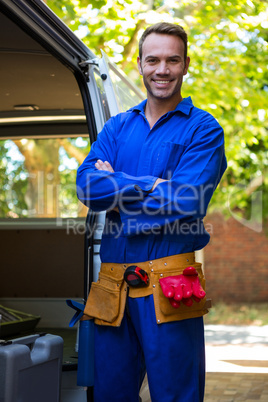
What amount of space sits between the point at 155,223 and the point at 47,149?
148 inches

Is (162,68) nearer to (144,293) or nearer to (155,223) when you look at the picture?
(155,223)

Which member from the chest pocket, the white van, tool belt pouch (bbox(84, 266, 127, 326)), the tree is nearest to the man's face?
the chest pocket

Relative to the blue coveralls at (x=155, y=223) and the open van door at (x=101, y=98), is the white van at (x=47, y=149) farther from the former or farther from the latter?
the blue coveralls at (x=155, y=223)

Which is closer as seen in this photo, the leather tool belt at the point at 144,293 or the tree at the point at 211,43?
the leather tool belt at the point at 144,293

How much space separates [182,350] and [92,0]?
6.60 m

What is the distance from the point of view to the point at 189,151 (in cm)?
265

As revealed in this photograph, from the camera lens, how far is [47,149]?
615cm

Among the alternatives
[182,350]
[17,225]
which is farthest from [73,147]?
[182,350]

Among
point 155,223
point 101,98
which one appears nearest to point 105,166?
point 155,223

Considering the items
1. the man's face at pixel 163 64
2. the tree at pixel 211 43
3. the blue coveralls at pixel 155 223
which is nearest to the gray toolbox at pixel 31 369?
the blue coveralls at pixel 155 223

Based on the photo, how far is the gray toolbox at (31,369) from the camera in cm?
235

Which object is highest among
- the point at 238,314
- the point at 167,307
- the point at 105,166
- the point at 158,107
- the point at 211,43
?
the point at 211,43

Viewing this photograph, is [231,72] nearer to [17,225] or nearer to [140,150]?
[17,225]

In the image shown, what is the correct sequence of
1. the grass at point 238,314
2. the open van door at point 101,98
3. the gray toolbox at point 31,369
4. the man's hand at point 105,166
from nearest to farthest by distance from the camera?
the gray toolbox at point 31,369, the man's hand at point 105,166, the open van door at point 101,98, the grass at point 238,314
